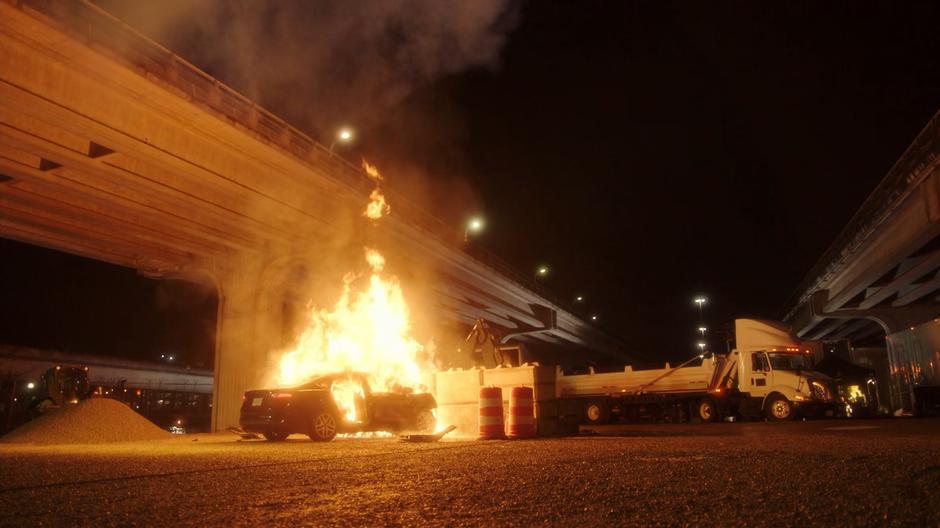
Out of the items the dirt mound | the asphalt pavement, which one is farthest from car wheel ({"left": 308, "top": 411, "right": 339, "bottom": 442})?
the dirt mound

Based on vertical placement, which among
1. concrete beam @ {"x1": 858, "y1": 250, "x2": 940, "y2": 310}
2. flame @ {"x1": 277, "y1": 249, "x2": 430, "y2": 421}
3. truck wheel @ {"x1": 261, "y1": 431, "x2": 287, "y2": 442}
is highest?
concrete beam @ {"x1": 858, "y1": 250, "x2": 940, "y2": 310}

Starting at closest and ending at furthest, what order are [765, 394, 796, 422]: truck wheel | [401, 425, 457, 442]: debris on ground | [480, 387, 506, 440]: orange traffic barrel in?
[401, 425, 457, 442]: debris on ground, [480, 387, 506, 440]: orange traffic barrel, [765, 394, 796, 422]: truck wheel

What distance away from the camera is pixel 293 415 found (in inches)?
504

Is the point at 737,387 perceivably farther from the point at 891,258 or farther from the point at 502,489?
the point at 502,489

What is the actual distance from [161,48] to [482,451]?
11.5 meters

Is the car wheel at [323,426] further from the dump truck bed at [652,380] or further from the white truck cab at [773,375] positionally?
the white truck cab at [773,375]

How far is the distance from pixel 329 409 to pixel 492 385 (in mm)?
4190

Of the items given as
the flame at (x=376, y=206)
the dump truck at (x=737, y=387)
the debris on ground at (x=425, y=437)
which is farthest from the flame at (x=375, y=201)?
the debris on ground at (x=425, y=437)

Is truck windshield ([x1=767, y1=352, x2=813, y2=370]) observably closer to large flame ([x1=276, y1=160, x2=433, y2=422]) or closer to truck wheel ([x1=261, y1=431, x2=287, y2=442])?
A: large flame ([x1=276, y1=160, x2=433, y2=422])

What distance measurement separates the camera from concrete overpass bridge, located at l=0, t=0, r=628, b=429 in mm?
13406

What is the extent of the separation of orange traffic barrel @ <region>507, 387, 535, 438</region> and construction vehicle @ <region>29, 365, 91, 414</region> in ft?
55.9

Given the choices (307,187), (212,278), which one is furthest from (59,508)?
(212,278)

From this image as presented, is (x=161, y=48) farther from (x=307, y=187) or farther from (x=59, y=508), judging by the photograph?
(x=59, y=508)

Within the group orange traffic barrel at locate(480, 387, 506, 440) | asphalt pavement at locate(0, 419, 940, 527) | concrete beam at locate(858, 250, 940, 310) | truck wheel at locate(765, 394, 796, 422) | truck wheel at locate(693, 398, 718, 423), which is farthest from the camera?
concrete beam at locate(858, 250, 940, 310)
